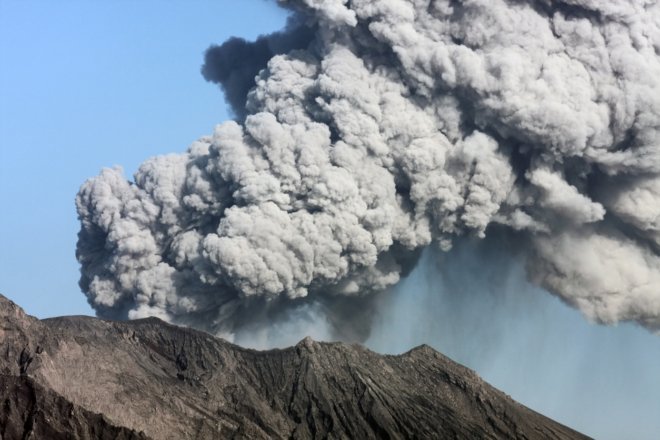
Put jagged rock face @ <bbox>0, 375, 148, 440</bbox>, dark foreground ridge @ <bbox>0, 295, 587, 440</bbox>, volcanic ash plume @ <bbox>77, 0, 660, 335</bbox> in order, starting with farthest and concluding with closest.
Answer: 1. volcanic ash plume @ <bbox>77, 0, 660, 335</bbox>
2. dark foreground ridge @ <bbox>0, 295, 587, 440</bbox>
3. jagged rock face @ <bbox>0, 375, 148, 440</bbox>

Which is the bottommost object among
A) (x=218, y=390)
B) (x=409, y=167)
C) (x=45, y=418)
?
(x=45, y=418)

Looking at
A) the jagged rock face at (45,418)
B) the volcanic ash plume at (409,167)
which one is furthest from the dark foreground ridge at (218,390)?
the volcanic ash plume at (409,167)

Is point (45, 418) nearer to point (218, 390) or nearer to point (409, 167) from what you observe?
point (218, 390)

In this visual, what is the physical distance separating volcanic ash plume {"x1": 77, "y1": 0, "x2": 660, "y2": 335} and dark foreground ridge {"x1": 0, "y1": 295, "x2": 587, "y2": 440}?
1.88 m

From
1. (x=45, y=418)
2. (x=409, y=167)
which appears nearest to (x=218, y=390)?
(x=45, y=418)

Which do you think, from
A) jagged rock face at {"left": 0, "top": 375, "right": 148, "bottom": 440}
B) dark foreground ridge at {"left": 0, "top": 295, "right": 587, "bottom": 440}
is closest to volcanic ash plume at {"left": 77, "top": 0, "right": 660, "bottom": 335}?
dark foreground ridge at {"left": 0, "top": 295, "right": 587, "bottom": 440}

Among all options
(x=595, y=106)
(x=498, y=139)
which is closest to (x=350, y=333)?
(x=498, y=139)

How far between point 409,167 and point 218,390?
12301mm

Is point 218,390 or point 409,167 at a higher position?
point 409,167

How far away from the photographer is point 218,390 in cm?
5725

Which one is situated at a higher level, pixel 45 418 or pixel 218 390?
pixel 218 390

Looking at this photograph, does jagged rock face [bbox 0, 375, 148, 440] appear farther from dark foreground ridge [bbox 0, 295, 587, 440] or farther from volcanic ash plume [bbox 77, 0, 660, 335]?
volcanic ash plume [bbox 77, 0, 660, 335]

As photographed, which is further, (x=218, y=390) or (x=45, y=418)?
(x=218, y=390)

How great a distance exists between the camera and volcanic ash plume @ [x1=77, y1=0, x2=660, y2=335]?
56.0m
